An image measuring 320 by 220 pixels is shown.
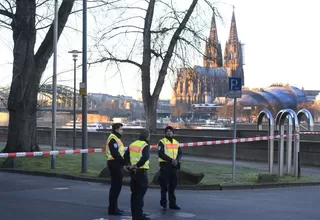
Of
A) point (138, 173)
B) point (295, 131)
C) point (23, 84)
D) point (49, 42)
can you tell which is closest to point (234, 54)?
point (49, 42)

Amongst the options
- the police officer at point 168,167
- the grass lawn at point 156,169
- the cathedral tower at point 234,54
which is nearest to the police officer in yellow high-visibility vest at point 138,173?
the police officer at point 168,167

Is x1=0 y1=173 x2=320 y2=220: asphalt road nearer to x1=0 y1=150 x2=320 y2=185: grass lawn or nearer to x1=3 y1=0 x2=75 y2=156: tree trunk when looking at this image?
x1=0 y1=150 x2=320 y2=185: grass lawn

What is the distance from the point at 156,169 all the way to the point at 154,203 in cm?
730

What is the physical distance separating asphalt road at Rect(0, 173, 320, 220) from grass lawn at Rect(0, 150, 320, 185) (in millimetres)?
1410

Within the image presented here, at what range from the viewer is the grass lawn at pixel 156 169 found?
15.6 metres

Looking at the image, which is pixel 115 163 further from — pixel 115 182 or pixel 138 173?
pixel 138 173

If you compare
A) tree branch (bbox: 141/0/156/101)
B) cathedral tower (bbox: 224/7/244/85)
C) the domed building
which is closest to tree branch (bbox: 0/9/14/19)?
tree branch (bbox: 141/0/156/101)

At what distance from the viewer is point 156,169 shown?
1831cm

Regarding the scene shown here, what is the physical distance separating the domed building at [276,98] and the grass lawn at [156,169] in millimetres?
105154

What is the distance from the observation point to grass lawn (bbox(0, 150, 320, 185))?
1562cm

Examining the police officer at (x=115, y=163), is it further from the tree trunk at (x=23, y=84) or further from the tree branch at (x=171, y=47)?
the tree branch at (x=171, y=47)

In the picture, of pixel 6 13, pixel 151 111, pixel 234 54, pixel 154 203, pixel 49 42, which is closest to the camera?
pixel 154 203

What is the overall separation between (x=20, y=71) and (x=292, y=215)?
1490cm

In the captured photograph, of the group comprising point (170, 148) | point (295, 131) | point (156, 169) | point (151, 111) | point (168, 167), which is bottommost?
point (156, 169)
